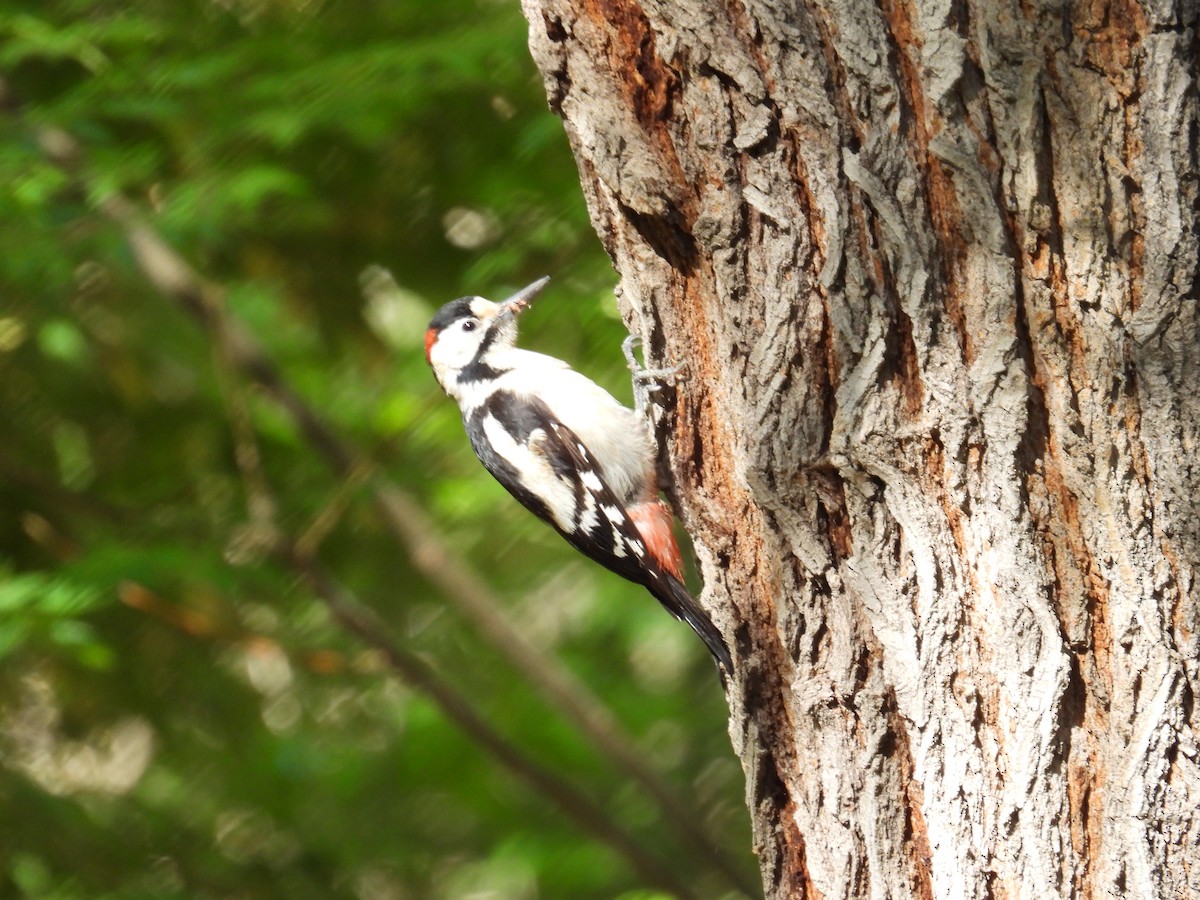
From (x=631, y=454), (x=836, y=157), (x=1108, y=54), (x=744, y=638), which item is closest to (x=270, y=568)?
(x=631, y=454)

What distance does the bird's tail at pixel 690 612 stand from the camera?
96.1 inches

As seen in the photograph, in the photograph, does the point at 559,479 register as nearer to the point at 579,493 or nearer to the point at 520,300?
the point at 579,493

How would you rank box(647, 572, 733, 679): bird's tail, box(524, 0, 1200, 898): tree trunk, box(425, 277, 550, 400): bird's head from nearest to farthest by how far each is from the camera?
box(524, 0, 1200, 898): tree trunk < box(647, 572, 733, 679): bird's tail < box(425, 277, 550, 400): bird's head

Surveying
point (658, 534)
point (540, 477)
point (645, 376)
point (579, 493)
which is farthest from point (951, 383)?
point (540, 477)

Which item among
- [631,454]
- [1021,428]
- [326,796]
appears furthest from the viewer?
[326,796]

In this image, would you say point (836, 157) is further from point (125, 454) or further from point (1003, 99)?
point (125, 454)

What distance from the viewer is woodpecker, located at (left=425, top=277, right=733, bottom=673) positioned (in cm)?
329

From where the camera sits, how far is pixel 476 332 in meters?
3.91

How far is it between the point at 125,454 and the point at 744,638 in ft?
11.9

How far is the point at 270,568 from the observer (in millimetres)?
4398

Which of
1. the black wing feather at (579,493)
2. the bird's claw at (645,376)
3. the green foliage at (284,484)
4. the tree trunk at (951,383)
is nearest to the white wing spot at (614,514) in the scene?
the black wing feather at (579,493)

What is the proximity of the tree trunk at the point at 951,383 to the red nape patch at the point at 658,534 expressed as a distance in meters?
1.12

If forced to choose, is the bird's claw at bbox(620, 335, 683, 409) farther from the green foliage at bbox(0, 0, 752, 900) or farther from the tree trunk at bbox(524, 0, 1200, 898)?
the green foliage at bbox(0, 0, 752, 900)

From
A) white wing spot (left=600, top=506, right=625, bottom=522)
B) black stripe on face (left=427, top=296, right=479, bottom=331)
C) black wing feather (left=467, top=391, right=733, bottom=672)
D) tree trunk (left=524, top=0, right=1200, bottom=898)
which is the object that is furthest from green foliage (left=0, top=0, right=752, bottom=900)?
tree trunk (left=524, top=0, right=1200, bottom=898)
